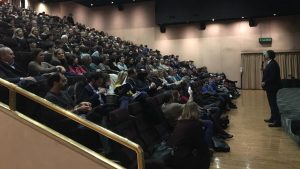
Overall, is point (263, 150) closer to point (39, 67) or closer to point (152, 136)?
point (152, 136)

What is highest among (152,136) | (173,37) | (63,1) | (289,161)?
(63,1)

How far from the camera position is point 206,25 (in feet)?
45.3

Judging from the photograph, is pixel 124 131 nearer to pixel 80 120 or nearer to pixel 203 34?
pixel 80 120

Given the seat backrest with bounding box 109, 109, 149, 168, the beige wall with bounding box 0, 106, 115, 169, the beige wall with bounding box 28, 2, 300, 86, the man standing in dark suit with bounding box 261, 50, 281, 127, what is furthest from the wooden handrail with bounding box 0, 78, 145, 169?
the beige wall with bounding box 28, 2, 300, 86

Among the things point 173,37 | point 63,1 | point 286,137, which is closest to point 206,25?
point 173,37

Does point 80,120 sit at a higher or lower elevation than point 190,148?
higher

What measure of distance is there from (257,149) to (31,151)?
2.98m

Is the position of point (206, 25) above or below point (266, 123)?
above

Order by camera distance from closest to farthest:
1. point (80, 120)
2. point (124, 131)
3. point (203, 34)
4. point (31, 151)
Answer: point (80, 120) < point (31, 151) < point (124, 131) < point (203, 34)

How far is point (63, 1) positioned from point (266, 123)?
1461 cm

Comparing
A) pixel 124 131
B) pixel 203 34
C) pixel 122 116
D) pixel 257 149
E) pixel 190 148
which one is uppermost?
pixel 203 34

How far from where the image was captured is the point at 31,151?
210cm

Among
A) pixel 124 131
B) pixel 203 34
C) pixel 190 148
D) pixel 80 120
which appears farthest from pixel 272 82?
pixel 203 34

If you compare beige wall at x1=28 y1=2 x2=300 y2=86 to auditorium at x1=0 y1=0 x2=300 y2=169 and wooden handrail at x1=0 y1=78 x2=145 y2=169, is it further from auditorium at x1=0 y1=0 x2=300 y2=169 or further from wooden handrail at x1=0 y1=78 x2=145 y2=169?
wooden handrail at x1=0 y1=78 x2=145 y2=169
